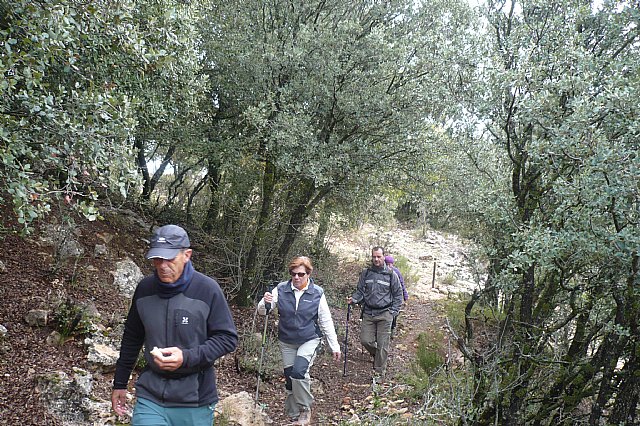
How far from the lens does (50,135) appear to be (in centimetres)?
441

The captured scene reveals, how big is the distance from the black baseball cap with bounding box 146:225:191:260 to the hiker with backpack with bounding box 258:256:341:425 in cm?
271

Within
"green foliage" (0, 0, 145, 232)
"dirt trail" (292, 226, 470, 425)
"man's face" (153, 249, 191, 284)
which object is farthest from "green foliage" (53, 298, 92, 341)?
"man's face" (153, 249, 191, 284)

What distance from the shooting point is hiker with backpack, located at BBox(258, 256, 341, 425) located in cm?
604

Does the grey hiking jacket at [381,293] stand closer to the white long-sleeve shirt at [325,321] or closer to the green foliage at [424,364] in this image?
the green foliage at [424,364]

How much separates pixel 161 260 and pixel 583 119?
3.92 meters

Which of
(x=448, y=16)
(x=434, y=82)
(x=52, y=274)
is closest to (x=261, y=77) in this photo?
(x=434, y=82)

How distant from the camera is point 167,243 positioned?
336cm

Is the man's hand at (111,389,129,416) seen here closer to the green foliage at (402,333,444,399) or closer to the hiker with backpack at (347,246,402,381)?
the green foliage at (402,333,444,399)

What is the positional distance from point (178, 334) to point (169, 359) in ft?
0.72

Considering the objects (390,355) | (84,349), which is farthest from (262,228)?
(84,349)

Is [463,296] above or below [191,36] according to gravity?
below

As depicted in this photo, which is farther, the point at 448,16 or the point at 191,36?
the point at 448,16

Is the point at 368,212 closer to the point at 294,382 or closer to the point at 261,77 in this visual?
the point at 261,77

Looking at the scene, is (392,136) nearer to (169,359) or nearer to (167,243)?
(167,243)
